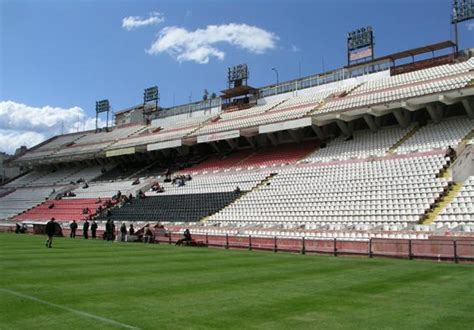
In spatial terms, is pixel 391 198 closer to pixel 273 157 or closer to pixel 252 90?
pixel 273 157

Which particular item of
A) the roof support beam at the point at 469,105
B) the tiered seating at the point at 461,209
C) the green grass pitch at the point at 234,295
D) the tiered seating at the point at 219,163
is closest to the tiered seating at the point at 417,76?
the roof support beam at the point at 469,105

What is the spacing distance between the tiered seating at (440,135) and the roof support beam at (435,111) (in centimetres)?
42

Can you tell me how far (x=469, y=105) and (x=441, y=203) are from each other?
11.6 m

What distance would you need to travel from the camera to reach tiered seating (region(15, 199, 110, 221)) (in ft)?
144

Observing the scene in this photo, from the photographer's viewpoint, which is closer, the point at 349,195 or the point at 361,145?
the point at 349,195

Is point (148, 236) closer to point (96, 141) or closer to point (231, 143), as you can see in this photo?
point (231, 143)

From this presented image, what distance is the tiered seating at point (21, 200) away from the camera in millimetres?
52697

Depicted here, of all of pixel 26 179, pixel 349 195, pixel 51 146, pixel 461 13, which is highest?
pixel 461 13

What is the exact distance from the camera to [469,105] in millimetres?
31203

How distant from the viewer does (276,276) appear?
12.9 metres

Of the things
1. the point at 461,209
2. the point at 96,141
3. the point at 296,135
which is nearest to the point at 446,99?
the point at 461,209

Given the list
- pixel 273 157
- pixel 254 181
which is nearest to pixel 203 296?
pixel 254 181

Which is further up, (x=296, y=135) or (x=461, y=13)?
(x=461, y=13)

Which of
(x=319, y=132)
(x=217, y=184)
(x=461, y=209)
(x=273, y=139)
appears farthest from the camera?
(x=273, y=139)
